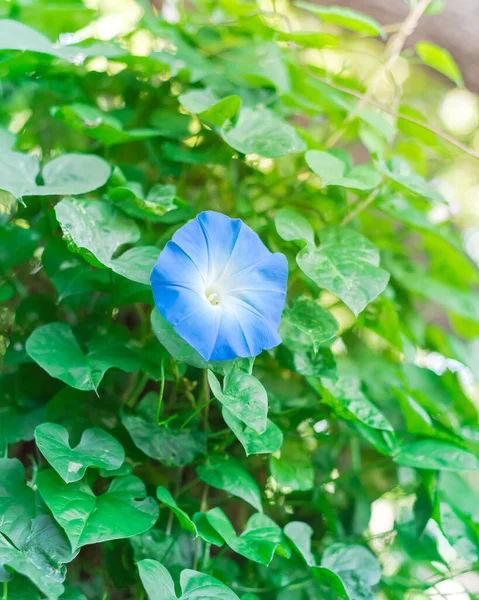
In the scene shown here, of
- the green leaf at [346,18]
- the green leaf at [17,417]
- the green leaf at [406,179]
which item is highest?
the green leaf at [346,18]

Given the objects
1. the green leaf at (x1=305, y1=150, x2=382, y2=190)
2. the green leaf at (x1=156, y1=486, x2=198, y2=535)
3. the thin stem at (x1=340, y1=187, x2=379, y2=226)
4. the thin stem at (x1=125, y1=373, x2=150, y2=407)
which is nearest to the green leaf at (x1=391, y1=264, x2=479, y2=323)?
the thin stem at (x1=340, y1=187, x2=379, y2=226)

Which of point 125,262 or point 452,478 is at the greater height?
point 125,262

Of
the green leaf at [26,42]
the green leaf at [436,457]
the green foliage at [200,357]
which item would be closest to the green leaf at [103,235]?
the green foliage at [200,357]

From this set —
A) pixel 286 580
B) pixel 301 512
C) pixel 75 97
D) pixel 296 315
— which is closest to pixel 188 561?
pixel 286 580

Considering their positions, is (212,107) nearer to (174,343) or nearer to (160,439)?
(174,343)

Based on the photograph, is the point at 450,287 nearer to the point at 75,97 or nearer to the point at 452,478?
the point at 452,478

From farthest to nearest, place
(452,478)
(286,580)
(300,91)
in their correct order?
(300,91) → (452,478) → (286,580)

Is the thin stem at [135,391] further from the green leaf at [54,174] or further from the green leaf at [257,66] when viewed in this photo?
the green leaf at [257,66]
